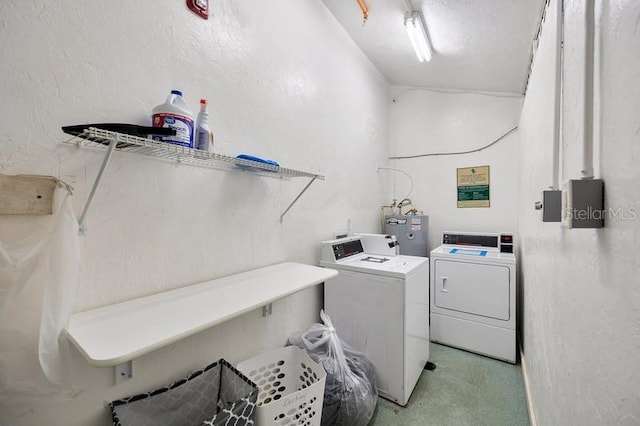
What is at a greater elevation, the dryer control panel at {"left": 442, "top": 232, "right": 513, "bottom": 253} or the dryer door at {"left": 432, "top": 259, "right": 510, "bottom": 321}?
the dryer control panel at {"left": 442, "top": 232, "right": 513, "bottom": 253}

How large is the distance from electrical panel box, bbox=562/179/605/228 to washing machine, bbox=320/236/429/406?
3.95 feet

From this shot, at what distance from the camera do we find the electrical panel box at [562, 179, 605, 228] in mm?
635

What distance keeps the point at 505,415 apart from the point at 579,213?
1.87m

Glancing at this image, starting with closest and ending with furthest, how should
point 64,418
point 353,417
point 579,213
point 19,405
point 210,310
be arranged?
point 579,213 → point 19,405 → point 64,418 → point 210,310 → point 353,417

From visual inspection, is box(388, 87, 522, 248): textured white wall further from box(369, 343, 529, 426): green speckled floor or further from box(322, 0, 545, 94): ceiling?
box(369, 343, 529, 426): green speckled floor

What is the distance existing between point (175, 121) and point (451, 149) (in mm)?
3278

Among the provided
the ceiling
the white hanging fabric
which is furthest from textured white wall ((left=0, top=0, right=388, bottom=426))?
the ceiling

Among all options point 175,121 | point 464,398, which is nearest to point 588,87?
point 175,121

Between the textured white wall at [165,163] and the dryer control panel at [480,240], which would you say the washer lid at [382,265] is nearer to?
the textured white wall at [165,163]

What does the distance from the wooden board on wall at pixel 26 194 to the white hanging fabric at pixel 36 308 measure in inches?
3.7

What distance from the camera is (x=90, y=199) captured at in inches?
34.9

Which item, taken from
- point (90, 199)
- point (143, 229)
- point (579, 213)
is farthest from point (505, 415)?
point (90, 199)

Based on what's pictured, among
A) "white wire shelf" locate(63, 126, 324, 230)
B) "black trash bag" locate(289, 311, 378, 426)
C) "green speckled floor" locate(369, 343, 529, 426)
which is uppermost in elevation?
"white wire shelf" locate(63, 126, 324, 230)

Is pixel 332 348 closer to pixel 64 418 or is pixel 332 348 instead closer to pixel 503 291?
pixel 64 418
